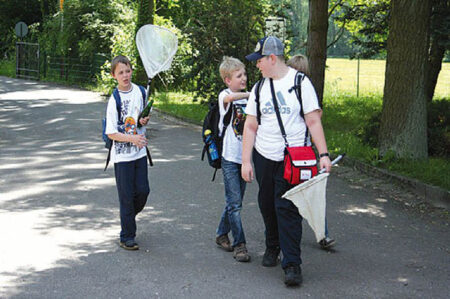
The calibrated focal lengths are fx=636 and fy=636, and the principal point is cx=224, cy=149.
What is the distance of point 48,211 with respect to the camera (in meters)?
7.28

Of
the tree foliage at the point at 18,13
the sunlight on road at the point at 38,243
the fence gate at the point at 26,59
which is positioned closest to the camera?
the sunlight on road at the point at 38,243

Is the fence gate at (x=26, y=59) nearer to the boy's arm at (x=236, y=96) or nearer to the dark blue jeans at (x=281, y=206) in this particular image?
the boy's arm at (x=236, y=96)

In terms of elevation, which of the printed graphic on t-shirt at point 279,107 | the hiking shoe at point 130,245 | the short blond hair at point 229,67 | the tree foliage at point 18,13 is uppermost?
the tree foliage at point 18,13

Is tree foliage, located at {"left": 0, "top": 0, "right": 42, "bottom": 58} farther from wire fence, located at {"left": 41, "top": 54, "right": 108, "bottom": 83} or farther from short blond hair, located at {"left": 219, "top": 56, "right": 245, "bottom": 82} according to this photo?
short blond hair, located at {"left": 219, "top": 56, "right": 245, "bottom": 82}

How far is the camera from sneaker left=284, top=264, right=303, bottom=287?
16.1 ft

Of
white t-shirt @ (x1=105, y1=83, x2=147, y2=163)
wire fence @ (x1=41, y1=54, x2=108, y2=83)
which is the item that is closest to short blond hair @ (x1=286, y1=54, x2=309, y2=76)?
white t-shirt @ (x1=105, y1=83, x2=147, y2=163)

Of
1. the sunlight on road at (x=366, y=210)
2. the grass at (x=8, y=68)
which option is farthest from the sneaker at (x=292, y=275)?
the grass at (x=8, y=68)

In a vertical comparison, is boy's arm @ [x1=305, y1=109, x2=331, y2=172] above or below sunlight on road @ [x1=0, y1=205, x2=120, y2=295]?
above

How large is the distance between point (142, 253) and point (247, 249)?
3.22 feet

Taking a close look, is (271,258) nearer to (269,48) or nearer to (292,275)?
(292,275)

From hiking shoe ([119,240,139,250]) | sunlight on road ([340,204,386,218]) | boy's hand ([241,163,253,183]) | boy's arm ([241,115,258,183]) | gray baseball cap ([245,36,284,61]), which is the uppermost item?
gray baseball cap ([245,36,284,61])

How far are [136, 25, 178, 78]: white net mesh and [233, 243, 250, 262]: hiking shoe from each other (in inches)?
70.5

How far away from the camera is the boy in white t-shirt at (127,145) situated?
5777 millimetres

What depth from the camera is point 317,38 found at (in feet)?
49.2
